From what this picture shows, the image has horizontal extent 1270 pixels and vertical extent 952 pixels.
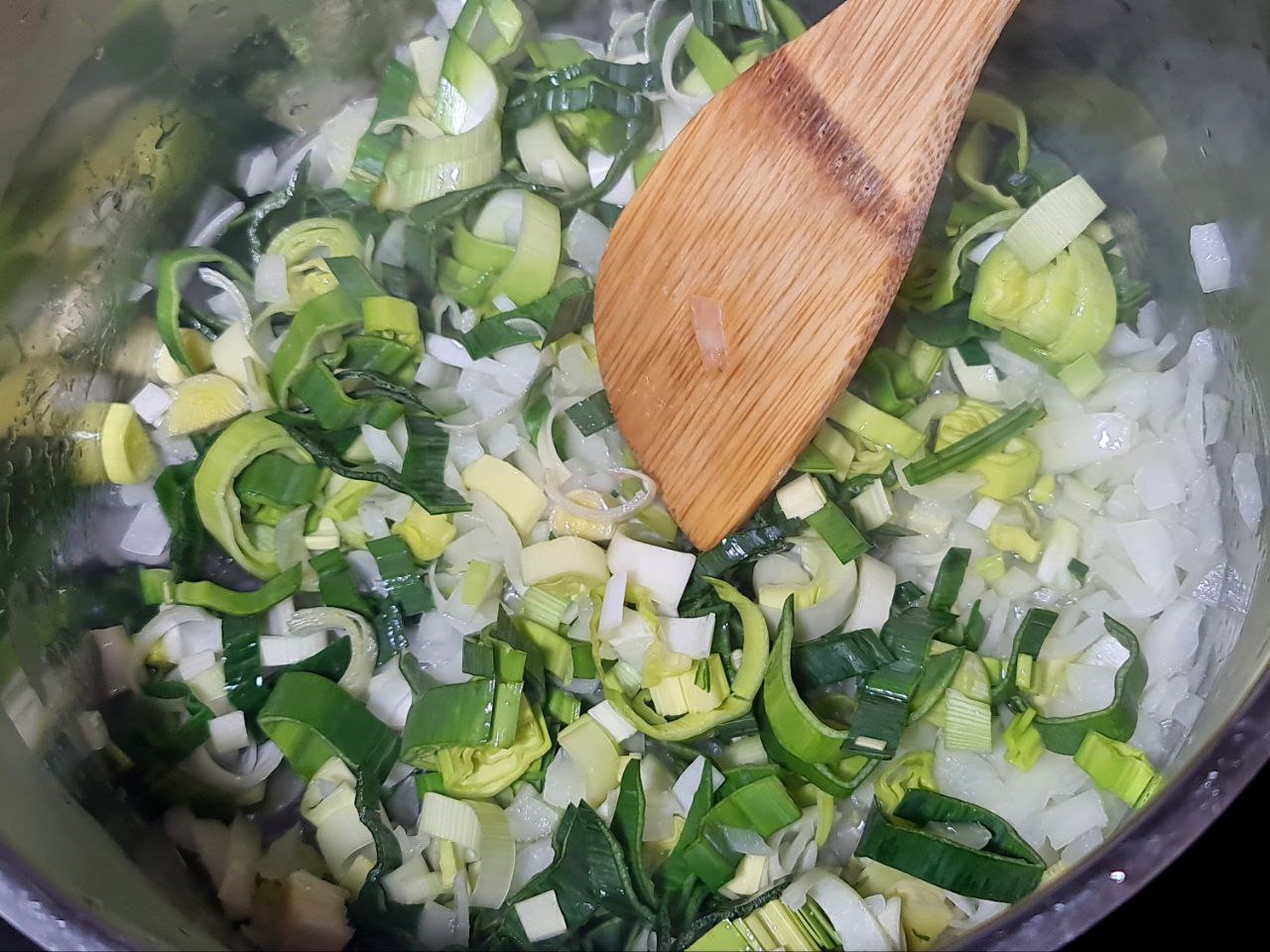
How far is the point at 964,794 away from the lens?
160 cm

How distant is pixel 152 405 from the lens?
184 cm

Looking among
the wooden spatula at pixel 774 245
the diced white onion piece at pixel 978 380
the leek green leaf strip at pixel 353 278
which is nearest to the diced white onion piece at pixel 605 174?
the wooden spatula at pixel 774 245

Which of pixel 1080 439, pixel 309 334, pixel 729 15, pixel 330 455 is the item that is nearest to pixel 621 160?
pixel 729 15

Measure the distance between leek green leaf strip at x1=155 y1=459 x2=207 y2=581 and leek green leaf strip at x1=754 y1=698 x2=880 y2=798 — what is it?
106 centimetres

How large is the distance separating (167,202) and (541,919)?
4.81 ft

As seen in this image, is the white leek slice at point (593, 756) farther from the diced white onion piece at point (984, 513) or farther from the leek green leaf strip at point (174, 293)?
the leek green leaf strip at point (174, 293)

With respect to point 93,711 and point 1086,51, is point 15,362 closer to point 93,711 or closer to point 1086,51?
point 93,711

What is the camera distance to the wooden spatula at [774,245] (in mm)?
1554

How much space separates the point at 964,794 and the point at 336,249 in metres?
1.52

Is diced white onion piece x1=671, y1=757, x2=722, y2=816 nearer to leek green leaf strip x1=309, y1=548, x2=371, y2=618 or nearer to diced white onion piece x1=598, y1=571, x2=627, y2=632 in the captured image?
diced white onion piece x1=598, y1=571, x2=627, y2=632

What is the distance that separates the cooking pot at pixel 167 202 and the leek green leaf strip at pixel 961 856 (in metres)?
0.28

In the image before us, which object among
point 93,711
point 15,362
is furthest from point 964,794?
point 15,362

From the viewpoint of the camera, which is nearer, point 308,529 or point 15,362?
point 15,362

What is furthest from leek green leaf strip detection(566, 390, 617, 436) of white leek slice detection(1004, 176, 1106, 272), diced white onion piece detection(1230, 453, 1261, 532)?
diced white onion piece detection(1230, 453, 1261, 532)
